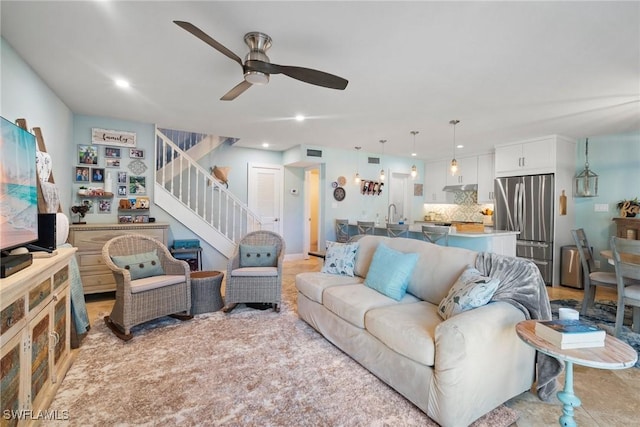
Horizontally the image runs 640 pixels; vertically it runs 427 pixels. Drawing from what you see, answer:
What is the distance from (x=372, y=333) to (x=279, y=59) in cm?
238

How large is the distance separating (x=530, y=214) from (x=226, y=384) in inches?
214

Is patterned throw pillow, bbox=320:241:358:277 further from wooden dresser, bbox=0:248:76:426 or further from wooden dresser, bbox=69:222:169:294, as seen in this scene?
wooden dresser, bbox=69:222:169:294

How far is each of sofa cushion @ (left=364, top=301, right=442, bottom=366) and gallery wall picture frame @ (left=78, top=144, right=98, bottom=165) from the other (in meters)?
4.49

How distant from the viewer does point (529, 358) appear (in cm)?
200

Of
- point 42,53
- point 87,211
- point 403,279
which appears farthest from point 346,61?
point 87,211

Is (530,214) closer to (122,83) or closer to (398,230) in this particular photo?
(398,230)

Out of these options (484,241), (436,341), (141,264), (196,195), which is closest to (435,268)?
(436,341)

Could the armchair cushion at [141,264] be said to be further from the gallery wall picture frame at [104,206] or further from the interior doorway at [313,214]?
the interior doorway at [313,214]

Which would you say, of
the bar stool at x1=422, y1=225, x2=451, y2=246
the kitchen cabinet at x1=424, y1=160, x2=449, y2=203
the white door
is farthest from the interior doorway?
the kitchen cabinet at x1=424, y1=160, x2=449, y2=203

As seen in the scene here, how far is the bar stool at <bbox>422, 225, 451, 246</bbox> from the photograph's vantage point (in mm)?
3863

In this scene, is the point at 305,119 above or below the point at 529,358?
above

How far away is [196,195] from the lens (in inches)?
199

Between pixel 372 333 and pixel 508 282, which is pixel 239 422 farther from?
pixel 508 282

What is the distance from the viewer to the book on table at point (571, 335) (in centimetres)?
141
